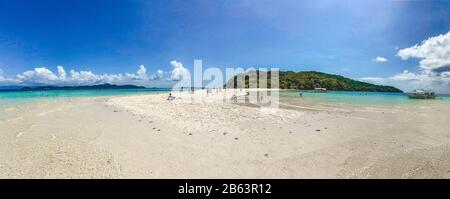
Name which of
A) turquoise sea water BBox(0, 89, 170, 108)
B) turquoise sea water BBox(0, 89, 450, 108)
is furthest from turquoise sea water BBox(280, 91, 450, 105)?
turquoise sea water BBox(0, 89, 170, 108)

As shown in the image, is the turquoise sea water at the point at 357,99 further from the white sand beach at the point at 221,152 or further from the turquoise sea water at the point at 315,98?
the white sand beach at the point at 221,152

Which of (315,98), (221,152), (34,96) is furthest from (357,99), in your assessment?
(34,96)

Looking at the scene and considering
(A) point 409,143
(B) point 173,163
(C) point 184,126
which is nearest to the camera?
(B) point 173,163

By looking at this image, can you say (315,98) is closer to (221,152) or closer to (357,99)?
(357,99)

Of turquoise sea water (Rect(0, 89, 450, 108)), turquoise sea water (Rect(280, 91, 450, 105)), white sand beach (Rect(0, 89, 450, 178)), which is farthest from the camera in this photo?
turquoise sea water (Rect(280, 91, 450, 105))

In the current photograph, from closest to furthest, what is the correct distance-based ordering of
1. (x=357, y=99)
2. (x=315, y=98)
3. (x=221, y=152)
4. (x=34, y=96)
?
(x=221, y=152), (x=315, y=98), (x=357, y=99), (x=34, y=96)

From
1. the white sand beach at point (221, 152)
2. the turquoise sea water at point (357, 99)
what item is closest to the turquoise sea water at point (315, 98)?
the turquoise sea water at point (357, 99)

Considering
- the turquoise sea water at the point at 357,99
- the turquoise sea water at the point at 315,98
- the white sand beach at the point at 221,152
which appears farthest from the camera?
the turquoise sea water at the point at 357,99

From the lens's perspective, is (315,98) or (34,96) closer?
(315,98)

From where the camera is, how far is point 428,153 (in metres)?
6.41

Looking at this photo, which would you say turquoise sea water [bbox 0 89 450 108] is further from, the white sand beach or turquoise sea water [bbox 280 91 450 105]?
the white sand beach
